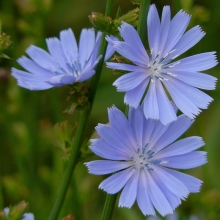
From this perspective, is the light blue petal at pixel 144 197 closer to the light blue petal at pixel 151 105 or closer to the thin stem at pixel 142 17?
the light blue petal at pixel 151 105

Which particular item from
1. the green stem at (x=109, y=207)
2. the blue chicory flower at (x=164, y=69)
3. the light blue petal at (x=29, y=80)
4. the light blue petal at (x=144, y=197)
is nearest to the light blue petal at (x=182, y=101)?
the blue chicory flower at (x=164, y=69)

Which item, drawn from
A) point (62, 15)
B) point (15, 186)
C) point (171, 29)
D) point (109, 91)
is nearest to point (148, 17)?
point (171, 29)

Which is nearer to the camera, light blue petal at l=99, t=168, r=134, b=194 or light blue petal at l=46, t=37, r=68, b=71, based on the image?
light blue petal at l=99, t=168, r=134, b=194

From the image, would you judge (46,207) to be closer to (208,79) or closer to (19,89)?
(19,89)

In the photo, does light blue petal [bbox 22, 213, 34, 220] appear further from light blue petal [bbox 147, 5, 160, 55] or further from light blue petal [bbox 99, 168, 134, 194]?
light blue petal [bbox 147, 5, 160, 55]

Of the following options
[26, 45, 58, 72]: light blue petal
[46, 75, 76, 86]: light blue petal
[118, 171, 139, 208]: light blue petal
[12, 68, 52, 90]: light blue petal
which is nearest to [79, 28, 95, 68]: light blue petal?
[26, 45, 58, 72]: light blue petal

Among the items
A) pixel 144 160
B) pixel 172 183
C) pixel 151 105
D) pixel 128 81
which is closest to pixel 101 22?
pixel 128 81
